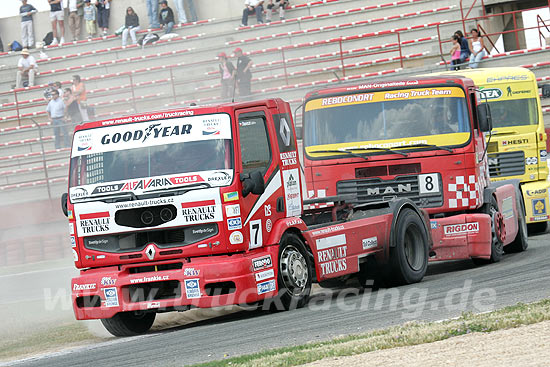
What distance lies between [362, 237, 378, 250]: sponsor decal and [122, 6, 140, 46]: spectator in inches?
809

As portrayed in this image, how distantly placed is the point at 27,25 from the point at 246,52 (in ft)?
26.7

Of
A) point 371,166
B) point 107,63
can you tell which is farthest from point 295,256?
point 107,63

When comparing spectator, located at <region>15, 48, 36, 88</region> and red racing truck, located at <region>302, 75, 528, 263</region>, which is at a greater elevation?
spectator, located at <region>15, 48, 36, 88</region>

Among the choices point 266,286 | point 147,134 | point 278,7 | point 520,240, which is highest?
point 278,7

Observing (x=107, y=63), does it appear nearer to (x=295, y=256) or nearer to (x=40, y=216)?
(x=40, y=216)

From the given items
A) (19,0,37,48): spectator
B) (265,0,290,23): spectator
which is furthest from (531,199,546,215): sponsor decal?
(19,0,37,48): spectator

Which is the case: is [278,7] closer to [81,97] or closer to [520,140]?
[81,97]

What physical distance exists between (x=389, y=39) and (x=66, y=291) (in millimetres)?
15247

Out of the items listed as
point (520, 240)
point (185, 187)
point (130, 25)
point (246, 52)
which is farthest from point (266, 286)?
point (130, 25)

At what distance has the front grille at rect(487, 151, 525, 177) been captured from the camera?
1563cm

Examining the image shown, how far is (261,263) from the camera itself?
9680 millimetres

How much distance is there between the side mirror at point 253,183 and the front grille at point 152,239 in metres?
0.46

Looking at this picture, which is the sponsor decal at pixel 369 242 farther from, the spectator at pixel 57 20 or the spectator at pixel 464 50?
the spectator at pixel 57 20

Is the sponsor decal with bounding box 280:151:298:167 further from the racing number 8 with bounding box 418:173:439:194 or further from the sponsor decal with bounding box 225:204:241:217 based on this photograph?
the racing number 8 with bounding box 418:173:439:194
